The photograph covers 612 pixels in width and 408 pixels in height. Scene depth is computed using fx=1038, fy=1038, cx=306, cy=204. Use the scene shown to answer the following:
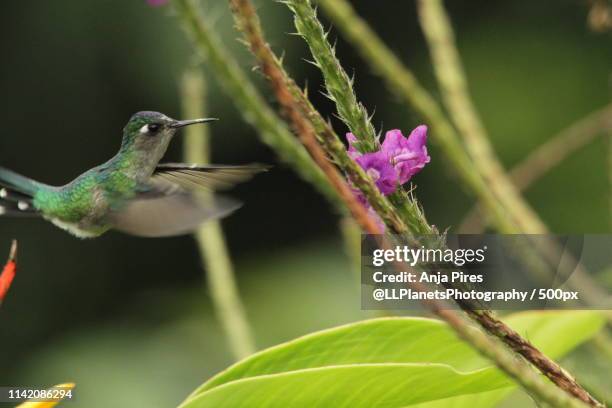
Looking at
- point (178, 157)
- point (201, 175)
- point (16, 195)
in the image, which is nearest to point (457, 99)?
point (201, 175)

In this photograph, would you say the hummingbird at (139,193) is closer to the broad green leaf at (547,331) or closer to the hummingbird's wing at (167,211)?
the hummingbird's wing at (167,211)

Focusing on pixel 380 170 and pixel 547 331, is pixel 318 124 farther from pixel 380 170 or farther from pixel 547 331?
pixel 547 331

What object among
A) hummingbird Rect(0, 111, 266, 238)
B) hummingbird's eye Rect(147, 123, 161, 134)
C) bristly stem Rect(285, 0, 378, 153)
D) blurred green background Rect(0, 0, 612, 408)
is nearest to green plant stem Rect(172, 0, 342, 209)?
bristly stem Rect(285, 0, 378, 153)

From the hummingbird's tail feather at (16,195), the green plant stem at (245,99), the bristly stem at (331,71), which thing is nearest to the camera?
the green plant stem at (245,99)

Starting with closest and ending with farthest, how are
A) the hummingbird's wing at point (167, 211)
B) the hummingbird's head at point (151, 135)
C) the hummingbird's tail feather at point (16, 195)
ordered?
the hummingbird's wing at point (167, 211) → the hummingbird's head at point (151, 135) → the hummingbird's tail feather at point (16, 195)

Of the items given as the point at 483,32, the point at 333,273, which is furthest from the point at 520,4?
the point at 333,273

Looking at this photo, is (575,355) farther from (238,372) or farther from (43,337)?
(43,337)

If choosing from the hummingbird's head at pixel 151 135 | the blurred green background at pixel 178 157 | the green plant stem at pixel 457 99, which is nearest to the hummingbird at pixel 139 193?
the hummingbird's head at pixel 151 135
